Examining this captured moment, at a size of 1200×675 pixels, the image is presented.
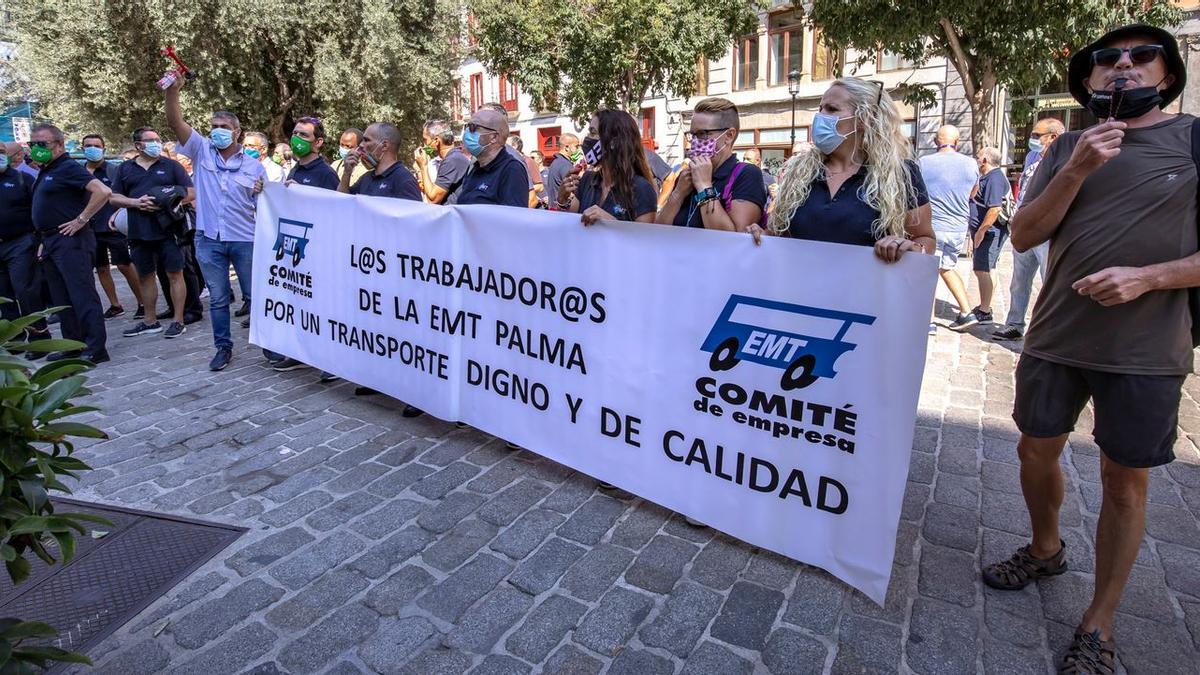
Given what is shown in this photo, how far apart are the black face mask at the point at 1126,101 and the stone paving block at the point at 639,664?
7.43 ft

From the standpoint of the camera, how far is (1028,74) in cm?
1243

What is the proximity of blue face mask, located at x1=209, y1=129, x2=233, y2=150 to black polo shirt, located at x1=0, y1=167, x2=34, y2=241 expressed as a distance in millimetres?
2036

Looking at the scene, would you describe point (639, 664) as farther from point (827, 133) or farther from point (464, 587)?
point (827, 133)

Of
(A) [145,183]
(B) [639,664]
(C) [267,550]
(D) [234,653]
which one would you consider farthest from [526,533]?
(A) [145,183]

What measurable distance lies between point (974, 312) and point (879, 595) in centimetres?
569

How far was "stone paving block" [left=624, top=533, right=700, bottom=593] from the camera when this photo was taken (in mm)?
2898

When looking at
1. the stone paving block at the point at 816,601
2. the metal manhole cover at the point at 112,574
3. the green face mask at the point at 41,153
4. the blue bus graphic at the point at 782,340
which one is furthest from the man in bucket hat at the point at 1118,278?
the green face mask at the point at 41,153

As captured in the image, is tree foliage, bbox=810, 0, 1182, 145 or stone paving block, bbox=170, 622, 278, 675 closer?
stone paving block, bbox=170, 622, 278, 675

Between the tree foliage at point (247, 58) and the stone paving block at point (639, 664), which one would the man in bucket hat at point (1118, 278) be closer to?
the stone paving block at point (639, 664)

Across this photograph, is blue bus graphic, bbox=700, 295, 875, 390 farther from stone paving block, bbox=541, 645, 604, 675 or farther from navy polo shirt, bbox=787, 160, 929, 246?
stone paving block, bbox=541, 645, 604, 675

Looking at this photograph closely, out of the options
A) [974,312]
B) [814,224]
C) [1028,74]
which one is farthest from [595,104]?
[814,224]

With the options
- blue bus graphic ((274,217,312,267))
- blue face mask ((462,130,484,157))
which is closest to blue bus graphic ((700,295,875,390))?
blue face mask ((462,130,484,157))

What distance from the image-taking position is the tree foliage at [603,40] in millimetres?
21922

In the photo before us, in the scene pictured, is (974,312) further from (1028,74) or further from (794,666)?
(1028,74)
